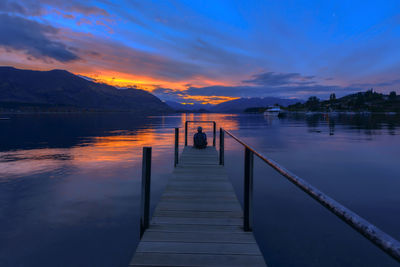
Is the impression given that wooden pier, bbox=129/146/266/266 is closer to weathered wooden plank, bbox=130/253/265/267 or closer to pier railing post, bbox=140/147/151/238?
weathered wooden plank, bbox=130/253/265/267

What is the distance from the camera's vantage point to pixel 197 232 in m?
4.56

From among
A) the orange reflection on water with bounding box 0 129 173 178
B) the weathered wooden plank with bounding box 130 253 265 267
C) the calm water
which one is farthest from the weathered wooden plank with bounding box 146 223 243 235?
the orange reflection on water with bounding box 0 129 173 178

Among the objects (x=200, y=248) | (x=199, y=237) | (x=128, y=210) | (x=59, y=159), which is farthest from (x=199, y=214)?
(x=59, y=159)

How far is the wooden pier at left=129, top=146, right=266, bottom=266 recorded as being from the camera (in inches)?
146

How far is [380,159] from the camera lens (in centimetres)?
1521

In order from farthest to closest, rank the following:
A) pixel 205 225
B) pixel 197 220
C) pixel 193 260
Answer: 1. pixel 197 220
2. pixel 205 225
3. pixel 193 260

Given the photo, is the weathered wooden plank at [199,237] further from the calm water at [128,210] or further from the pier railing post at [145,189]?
the calm water at [128,210]

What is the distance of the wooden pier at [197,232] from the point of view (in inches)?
146

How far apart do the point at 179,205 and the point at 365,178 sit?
10069mm

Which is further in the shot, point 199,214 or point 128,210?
point 128,210

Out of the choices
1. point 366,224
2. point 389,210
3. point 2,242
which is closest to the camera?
point 366,224

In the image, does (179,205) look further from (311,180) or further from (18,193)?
(311,180)

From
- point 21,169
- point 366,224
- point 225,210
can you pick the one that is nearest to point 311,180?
point 225,210

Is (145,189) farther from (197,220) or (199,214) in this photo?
(199,214)
